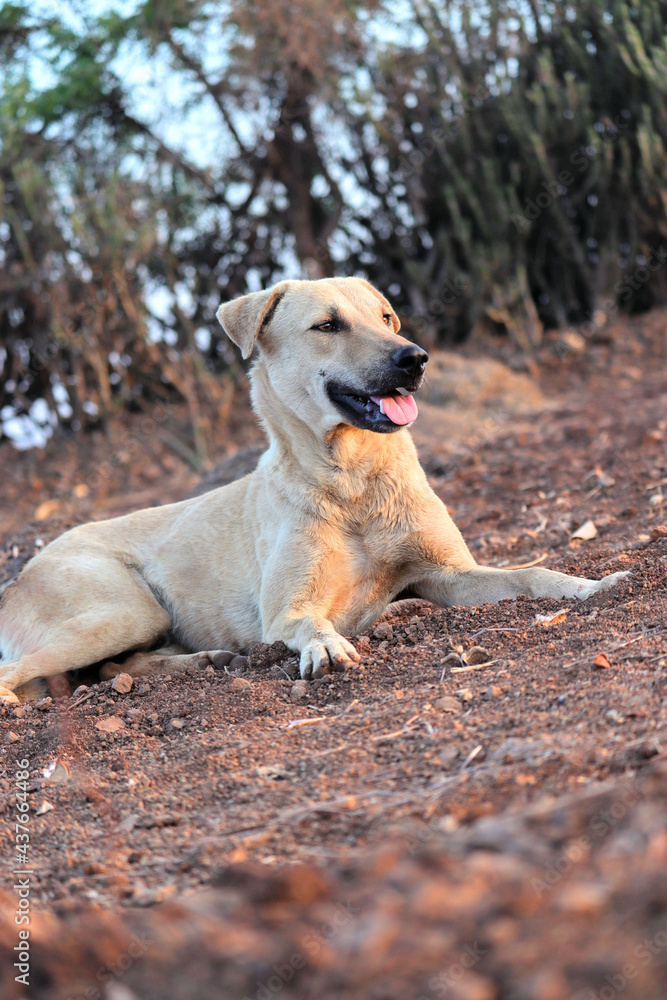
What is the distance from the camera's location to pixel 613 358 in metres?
9.90

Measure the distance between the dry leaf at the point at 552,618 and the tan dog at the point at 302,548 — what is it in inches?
8.4

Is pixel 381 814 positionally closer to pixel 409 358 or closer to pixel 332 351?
pixel 409 358

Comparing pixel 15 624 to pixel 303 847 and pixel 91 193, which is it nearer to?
pixel 303 847

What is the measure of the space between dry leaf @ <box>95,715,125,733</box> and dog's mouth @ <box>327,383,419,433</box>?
148 cm

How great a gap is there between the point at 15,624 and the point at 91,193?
785cm

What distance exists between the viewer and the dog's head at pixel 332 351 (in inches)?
141

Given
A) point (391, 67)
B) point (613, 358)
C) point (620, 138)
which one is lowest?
point (613, 358)

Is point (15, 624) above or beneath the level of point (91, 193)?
beneath

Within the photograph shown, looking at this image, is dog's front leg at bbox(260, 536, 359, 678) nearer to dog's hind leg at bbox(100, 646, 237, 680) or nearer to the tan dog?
the tan dog

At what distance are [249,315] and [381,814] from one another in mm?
2675

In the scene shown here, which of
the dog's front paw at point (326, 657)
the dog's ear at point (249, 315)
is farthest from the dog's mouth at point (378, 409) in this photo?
the dog's front paw at point (326, 657)

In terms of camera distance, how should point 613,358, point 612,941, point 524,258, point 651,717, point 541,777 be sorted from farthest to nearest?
point 524,258
point 613,358
point 651,717
point 541,777
point 612,941

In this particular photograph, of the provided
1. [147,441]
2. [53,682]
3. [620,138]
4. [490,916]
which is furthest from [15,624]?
[620,138]

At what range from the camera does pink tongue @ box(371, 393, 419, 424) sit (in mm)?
3612
